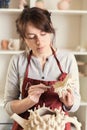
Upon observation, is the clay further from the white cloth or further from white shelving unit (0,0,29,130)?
white shelving unit (0,0,29,130)

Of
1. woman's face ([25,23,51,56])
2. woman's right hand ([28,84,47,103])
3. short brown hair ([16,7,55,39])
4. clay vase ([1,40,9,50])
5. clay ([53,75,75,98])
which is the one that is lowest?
clay vase ([1,40,9,50])

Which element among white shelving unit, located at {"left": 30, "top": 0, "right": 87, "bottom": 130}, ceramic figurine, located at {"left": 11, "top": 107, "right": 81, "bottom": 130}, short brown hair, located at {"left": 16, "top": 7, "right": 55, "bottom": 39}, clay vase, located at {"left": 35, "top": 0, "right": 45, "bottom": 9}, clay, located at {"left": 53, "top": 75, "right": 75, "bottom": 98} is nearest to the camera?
ceramic figurine, located at {"left": 11, "top": 107, "right": 81, "bottom": 130}

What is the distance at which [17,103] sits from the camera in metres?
1.17

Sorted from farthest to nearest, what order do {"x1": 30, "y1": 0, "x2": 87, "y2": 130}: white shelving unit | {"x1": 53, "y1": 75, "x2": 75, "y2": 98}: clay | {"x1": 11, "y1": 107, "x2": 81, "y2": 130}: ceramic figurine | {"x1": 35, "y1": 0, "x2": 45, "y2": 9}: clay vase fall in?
{"x1": 30, "y1": 0, "x2": 87, "y2": 130}: white shelving unit → {"x1": 35, "y1": 0, "x2": 45, "y2": 9}: clay vase → {"x1": 53, "y1": 75, "x2": 75, "y2": 98}: clay → {"x1": 11, "y1": 107, "x2": 81, "y2": 130}: ceramic figurine

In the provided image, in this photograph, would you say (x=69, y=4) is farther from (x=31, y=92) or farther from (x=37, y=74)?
(x=31, y=92)

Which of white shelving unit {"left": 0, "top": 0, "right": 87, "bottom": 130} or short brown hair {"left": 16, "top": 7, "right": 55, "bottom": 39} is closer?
short brown hair {"left": 16, "top": 7, "right": 55, "bottom": 39}

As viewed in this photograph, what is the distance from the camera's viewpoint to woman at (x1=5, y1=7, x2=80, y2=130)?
1.17 metres

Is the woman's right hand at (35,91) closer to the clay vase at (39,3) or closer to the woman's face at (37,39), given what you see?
the woman's face at (37,39)

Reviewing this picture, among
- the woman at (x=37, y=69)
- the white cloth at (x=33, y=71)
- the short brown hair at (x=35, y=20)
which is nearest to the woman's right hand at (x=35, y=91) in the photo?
the woman at (x=37, y=69)

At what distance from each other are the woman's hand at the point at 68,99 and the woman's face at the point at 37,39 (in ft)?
0.79

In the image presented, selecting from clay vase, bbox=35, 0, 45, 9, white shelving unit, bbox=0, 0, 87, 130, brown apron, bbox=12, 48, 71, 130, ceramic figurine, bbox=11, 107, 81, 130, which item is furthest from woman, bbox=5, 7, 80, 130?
white shelving unit, bbox=0, 0, 87, 130

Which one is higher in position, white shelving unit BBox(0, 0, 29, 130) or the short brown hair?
the short brown hair

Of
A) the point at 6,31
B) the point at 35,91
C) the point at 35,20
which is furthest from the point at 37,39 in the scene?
the point at 6,31

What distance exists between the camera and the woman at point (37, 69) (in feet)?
3.82
